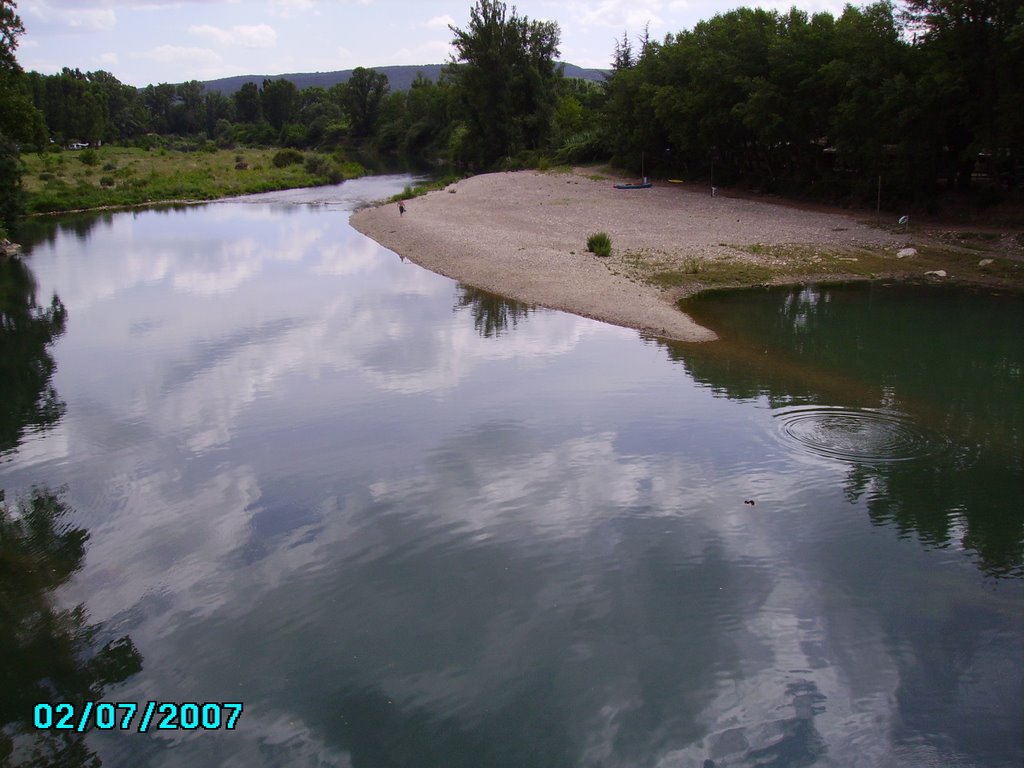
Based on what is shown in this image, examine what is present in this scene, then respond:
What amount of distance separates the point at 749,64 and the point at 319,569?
31.8 m

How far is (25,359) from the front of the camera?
1855 centimetres

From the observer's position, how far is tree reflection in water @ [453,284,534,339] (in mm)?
20067

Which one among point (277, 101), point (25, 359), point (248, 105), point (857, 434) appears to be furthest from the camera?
point (248, 105)

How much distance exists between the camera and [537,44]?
61.5 meters

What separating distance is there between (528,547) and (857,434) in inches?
225

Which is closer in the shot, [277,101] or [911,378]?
[911,378]

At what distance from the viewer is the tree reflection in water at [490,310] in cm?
2007

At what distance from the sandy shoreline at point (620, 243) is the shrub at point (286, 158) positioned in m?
35.9

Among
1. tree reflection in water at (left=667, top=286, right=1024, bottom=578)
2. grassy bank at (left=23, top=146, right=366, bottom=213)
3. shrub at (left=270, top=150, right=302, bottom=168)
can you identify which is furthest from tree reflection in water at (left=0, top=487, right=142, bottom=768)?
shrub at (left=270, top=150, right=302, bottom=168)

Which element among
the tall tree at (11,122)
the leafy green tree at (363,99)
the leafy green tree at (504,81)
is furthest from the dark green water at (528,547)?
the leafy green tree at (363,99)

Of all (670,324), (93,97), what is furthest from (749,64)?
(93,97)

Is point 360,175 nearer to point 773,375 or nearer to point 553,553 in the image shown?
point 773,375

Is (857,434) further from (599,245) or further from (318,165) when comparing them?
(318,165)

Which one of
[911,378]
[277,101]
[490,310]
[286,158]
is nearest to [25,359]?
[490,310]
